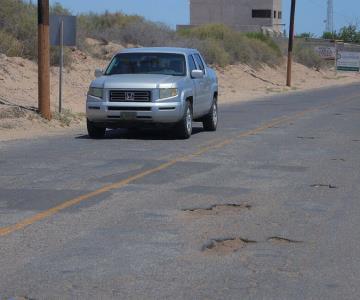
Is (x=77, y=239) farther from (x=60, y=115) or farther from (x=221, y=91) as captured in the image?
(x=221, y=91)

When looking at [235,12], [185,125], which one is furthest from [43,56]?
[235,12]

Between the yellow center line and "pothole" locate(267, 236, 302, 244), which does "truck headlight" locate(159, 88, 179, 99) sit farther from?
"pothole" locate(267, 236, 302, 244)

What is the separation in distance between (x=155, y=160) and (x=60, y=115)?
29.3ft

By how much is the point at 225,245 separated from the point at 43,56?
46.6 feet

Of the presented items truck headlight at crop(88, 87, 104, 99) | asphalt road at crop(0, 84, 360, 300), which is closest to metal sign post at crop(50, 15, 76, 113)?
truck headlight at crop(88, 87, 104, 99)

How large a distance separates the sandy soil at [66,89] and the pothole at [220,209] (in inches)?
365

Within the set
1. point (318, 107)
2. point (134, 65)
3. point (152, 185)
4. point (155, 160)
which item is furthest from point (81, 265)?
point (318, 107)

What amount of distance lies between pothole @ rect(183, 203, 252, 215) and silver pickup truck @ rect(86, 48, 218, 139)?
7473 mm

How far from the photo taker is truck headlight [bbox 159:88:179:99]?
1736cm

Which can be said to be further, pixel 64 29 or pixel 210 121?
pixel 64 29

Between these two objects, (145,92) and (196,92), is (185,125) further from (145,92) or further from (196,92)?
(196,92)

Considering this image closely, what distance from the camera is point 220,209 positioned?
9773 millimetres

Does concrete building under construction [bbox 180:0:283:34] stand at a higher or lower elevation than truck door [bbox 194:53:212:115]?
higher

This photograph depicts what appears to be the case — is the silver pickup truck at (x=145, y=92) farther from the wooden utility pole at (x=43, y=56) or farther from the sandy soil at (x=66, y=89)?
the wooden utility pole at (x=43, y=56)
